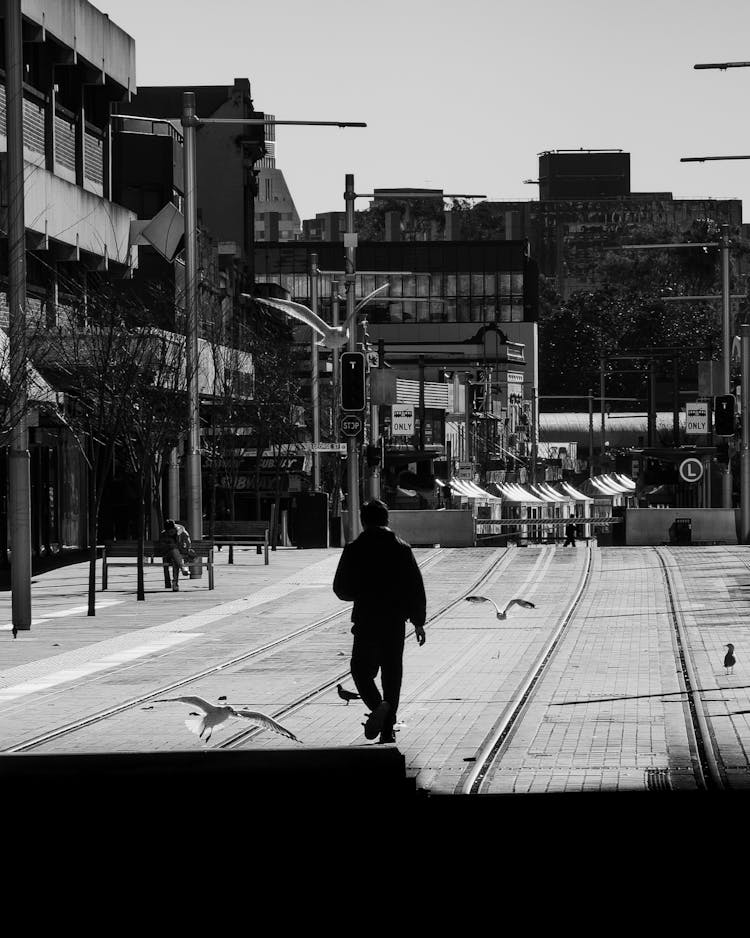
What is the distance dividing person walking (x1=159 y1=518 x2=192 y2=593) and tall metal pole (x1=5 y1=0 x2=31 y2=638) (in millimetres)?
7479

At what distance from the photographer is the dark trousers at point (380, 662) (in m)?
12.8

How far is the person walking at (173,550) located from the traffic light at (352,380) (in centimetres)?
641

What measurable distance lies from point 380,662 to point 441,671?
6.19 metres

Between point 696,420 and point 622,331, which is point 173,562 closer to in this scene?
point 696,420

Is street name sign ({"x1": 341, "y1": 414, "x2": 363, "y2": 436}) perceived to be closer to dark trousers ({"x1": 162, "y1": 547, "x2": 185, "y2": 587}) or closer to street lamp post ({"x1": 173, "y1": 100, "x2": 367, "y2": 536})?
street lamp post ({"x1": 173, "y1": 100, "x2": 367, "y2": 536})

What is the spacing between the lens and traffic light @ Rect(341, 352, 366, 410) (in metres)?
36.8

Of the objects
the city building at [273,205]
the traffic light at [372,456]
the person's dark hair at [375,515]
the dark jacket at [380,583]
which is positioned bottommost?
the dark jacket at [380,583]

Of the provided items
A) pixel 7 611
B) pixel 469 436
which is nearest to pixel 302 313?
pixel 7 611

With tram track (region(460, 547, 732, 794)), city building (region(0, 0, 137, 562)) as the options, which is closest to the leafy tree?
city building (region(0, 0, 137, 562))

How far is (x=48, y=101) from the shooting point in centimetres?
3947

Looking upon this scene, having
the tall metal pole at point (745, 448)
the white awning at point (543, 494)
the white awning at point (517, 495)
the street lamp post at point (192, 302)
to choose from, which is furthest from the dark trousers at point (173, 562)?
the white awning at point (543, 494)

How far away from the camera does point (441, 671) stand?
19.0 metres

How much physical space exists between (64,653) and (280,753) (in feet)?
41.7

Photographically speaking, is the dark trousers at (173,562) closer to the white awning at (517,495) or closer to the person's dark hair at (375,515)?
the person's dark hair at (375,515)
